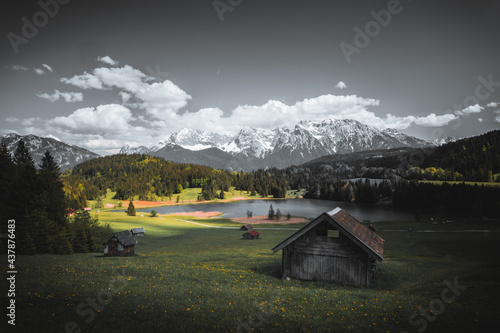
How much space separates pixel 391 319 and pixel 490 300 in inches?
300

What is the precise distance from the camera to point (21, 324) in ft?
31.0

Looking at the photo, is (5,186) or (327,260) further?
(5,186)

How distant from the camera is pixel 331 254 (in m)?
19.5

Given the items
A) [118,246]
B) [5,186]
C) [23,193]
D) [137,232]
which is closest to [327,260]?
[118,246]

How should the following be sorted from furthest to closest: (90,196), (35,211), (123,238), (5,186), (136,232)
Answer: (90,196), (136,232), (123,238), (5,186), (35,211)

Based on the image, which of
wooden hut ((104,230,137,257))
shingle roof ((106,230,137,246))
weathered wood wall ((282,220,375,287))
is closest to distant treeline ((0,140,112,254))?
wooden hut ((104,230,137,257))

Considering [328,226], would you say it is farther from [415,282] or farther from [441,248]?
[441,248]

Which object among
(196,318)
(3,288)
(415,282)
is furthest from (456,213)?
(3,288)

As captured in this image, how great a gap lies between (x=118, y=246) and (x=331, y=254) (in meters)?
32.3

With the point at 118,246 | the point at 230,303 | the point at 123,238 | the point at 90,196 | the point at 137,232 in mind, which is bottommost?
the point at 137,232

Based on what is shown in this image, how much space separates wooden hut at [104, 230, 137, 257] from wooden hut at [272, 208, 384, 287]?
90.8ft

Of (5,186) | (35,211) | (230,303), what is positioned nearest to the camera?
(230,303)

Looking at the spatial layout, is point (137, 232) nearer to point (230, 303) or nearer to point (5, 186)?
point (5, 186)

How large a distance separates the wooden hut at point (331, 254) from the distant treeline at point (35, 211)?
32.7m
